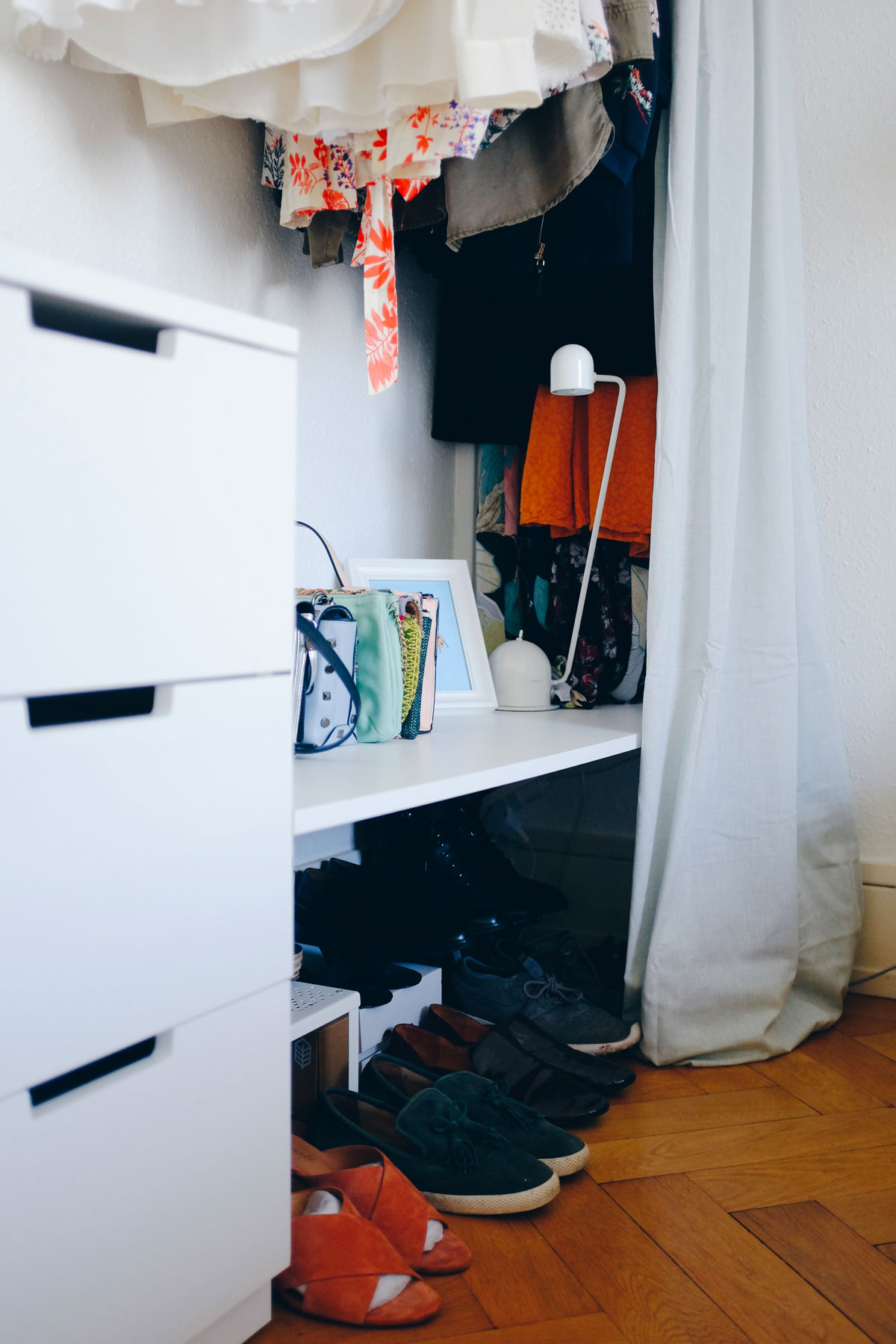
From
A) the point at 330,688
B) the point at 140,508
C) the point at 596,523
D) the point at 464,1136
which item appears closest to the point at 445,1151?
the point at 464,1136

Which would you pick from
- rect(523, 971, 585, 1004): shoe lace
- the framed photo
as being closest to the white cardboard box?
rect(523, 971, 585, 1004): shoe lace

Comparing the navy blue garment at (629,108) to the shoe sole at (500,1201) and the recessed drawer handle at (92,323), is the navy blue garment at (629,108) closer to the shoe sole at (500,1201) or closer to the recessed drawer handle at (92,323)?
the recessed drawer handle at (92,323)

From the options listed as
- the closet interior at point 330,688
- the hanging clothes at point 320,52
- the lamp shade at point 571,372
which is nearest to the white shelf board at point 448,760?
the closet interior at point 330,688

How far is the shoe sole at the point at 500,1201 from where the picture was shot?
968 millimetres

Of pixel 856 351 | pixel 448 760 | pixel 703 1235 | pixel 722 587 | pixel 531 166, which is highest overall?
pixel 531 166

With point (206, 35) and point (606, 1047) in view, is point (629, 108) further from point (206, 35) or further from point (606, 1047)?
point (606, 1047)

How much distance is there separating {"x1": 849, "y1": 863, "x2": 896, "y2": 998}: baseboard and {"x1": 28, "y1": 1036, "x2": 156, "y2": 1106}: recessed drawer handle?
4.48 ft

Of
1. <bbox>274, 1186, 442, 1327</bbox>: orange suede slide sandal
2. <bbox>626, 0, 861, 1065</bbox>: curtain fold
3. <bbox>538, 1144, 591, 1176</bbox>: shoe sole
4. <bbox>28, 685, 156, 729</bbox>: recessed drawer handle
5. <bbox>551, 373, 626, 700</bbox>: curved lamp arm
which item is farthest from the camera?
<bbox>551, 373, 626, 700</bbox>: curved lamp arm

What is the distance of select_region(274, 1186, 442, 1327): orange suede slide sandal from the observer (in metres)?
0.82

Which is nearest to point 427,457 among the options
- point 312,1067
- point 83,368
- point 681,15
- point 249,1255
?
point 681,15

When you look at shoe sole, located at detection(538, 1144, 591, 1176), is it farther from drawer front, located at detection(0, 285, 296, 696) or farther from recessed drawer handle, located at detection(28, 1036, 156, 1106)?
drawer front, located at detection(0, 285, 296, 696)

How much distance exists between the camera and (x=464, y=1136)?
1025 mm

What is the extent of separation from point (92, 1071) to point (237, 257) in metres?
1.05

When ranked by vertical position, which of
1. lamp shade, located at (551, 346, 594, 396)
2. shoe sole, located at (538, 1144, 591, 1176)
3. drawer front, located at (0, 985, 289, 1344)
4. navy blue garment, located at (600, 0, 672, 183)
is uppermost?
navy blue garment, located at (600, 0, 672, 183)
